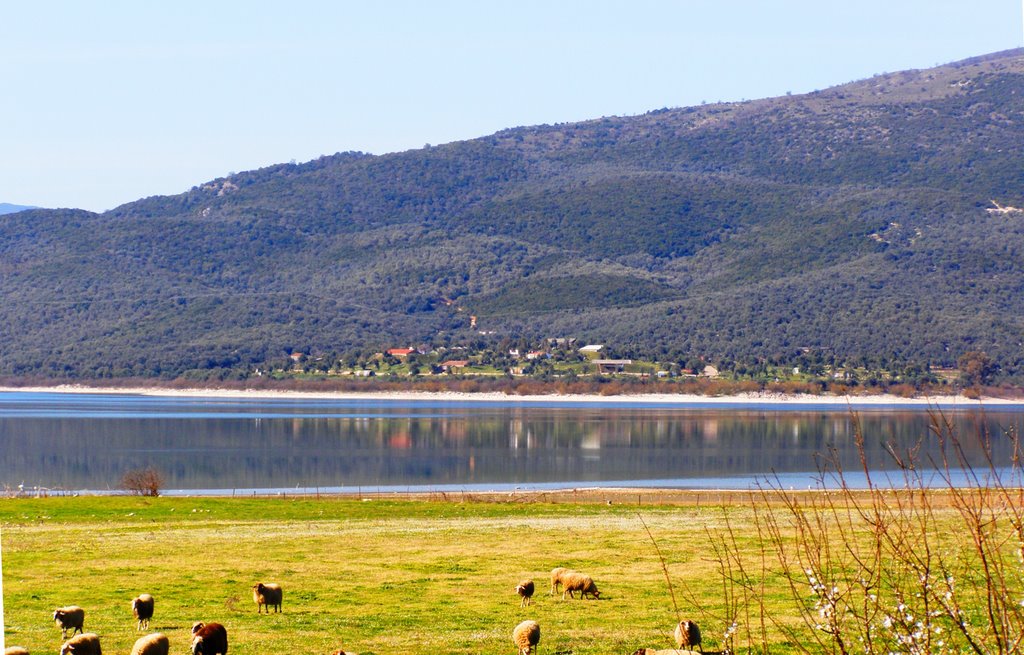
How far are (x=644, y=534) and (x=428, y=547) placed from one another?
343 cm

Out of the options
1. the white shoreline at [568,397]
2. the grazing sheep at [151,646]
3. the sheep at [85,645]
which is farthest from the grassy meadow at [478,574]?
the white shoreline at [568,397]

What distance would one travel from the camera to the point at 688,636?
33.5 ft

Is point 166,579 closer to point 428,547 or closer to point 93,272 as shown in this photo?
point 428,547

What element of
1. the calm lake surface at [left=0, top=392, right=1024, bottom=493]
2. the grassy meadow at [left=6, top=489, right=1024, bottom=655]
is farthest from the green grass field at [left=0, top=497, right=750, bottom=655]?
the calm lake surface at [left=0, top=392, right=1024, bottom=493]

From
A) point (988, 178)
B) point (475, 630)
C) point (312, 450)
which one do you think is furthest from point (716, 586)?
point (988, 178)

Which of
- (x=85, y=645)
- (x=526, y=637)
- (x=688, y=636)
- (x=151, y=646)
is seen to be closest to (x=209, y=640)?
(x=151, y=646)

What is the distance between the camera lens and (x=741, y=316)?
134 m

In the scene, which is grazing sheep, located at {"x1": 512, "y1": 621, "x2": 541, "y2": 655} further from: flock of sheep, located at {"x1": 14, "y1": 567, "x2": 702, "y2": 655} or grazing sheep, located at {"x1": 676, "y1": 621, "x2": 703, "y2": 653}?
grazing sheep, located at {"x1": 676, "y1": 621, "x2": 703, "y2": 653}

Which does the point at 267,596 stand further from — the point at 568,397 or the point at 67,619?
the point at 568,397

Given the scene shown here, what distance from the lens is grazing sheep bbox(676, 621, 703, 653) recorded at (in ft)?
33.1

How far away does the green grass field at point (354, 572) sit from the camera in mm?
12062

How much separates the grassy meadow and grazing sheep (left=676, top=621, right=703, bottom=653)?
6.8 inches

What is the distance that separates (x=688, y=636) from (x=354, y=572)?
7.31 meters

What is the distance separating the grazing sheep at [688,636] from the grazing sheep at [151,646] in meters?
3.85
